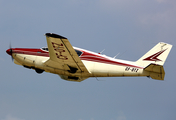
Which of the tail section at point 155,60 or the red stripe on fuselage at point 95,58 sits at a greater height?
the red stripe on fuselage at point 95,58

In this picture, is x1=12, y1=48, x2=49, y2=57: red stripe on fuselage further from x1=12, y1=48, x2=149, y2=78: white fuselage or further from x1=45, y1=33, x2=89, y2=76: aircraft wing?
x1=45, y1=33, x2=89, y2=76: aircraft wing

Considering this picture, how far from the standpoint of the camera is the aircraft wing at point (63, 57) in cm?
1786

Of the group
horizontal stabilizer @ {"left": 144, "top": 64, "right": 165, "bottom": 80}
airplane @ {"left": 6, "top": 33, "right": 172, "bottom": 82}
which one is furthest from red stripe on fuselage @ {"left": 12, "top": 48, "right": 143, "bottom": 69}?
horizontal stabilizer @ {"left": 144, "top": 64, "right": 165, "bottom": 80}

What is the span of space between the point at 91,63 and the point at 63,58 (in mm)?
2321

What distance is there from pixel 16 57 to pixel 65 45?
5517 mm

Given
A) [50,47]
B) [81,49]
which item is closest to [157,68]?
[81,49]

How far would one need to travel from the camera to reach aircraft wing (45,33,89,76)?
1786cm

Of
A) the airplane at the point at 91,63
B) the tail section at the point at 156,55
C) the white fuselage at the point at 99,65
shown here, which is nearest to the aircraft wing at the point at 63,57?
the airplane at the point at 91,63

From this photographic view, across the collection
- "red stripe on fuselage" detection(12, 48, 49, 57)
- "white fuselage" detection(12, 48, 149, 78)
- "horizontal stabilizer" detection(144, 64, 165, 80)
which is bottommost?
"horizontal stabilizer" detection(144, 64, 165, 80)

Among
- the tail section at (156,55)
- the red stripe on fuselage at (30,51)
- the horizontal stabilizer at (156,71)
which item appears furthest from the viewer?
the red stripe on fuselage at (30,51)

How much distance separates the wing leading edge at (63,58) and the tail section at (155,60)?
418cm

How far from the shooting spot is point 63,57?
19.3 meters

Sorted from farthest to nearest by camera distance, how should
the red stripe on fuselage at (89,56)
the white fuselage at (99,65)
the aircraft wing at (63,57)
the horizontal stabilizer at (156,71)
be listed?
the red stripe on fuselage at (89,56) → the white fuselage at (99,65) → the horizontal stabilizer at (156,71) → the aircraft wing at (63,57)

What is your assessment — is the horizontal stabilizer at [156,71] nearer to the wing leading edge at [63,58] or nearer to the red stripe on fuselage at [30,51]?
the wing leading edge at [63,58]
